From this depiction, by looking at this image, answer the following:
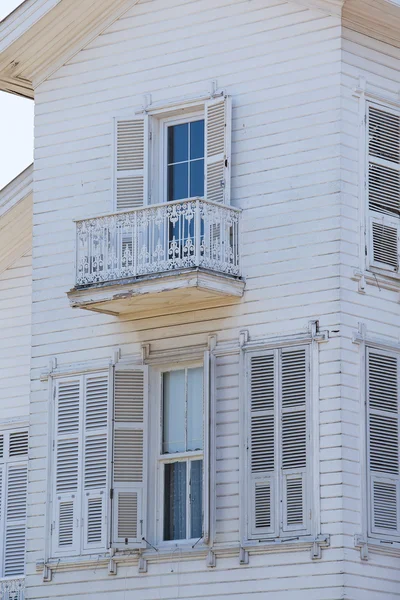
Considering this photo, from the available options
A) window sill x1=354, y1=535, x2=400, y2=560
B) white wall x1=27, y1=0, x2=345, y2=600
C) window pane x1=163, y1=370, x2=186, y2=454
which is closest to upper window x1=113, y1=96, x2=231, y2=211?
white wall x1=27, y1=0, x2=345, y2=600

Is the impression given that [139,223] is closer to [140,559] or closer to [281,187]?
[281,187]

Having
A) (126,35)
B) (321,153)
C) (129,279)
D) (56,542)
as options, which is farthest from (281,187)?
(56,542)

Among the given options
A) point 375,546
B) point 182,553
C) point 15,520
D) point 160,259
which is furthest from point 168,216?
point 15,520

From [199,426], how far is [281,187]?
138 inches

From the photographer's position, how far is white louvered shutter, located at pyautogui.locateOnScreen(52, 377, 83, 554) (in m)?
24.5

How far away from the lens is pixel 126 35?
25969 mm

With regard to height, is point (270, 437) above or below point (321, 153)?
below

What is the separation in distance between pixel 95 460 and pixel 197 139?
4.85m

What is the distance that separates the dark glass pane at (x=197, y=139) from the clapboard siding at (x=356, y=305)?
96.4 inches

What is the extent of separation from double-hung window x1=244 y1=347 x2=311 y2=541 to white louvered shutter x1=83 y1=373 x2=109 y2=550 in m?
2.30

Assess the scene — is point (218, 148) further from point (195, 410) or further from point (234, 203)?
point (195, 410)

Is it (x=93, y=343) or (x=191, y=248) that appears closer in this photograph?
(x=191, y=248)

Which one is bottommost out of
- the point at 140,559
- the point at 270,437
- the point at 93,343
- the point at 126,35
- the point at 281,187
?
the point at 140,559

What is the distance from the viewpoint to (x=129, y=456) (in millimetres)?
24047
